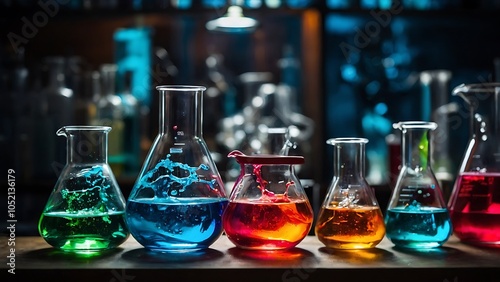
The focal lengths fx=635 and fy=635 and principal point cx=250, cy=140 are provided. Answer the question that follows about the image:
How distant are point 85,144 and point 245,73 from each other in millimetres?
1726

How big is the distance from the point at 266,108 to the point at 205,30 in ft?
1.58

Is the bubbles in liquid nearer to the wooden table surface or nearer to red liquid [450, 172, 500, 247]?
the wooden table surface

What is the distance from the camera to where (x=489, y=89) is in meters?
1.12

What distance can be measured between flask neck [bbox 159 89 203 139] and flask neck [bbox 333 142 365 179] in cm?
24

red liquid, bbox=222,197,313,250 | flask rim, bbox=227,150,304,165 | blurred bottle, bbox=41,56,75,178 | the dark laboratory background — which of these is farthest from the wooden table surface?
blurred bottle, bbox=41,56,75,178

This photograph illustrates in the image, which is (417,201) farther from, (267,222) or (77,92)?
(77,92)

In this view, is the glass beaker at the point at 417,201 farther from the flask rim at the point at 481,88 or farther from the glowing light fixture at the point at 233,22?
the glowing light fixture at the point at 233,22

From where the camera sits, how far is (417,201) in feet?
3.48

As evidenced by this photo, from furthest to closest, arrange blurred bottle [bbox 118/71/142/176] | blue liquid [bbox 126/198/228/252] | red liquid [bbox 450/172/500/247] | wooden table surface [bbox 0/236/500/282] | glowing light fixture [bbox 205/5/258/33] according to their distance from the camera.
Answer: blurred bottle [bbox 118/71/142/176] → glowing light fixture [bbox 205/5/258/33] → red liquid [bbox 450/172/500/247] → blue liquid [bbox 126/198/228/252] → wooden table surface [bbox 0/236/500/282]

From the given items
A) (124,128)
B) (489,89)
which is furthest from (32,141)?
(489,89)

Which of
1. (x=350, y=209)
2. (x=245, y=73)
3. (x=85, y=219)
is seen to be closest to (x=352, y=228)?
(x=350, y=209)

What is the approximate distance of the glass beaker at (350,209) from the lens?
3.27 feet

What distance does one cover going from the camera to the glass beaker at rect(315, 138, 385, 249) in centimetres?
100

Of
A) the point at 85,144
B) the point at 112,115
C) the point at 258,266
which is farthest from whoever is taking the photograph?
the point at 112,115
